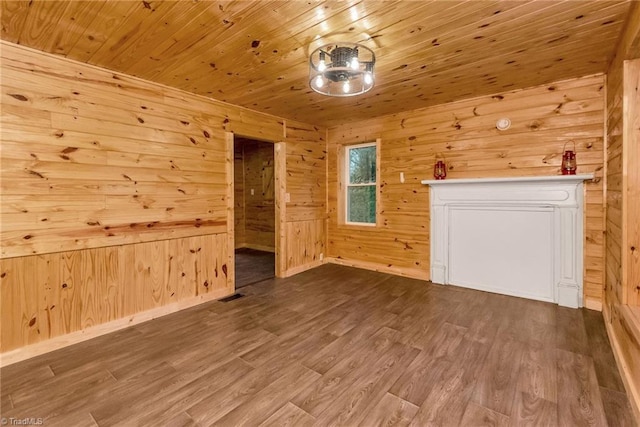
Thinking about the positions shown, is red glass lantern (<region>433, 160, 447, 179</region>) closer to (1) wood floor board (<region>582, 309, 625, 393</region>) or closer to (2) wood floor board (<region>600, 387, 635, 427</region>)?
(1) wood floor board (<region>582, 309, 625, 393</region>)

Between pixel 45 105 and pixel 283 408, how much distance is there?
9.44ft

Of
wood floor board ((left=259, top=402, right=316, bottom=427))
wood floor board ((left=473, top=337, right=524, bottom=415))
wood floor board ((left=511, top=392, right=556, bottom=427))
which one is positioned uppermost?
wood floor board ((left=473, top=337, right=524, bottom=415))

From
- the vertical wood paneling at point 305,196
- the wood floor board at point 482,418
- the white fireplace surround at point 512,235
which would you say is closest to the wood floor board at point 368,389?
the wood floor board at point 482,418

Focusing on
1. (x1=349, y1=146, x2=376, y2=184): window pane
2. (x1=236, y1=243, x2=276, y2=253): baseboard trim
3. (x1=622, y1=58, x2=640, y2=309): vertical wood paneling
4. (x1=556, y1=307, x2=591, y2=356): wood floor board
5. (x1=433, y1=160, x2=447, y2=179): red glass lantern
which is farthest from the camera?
(x1=236, y1=243, x2=276, y2=253): baseboard trim

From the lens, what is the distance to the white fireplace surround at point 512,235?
10.2 feet

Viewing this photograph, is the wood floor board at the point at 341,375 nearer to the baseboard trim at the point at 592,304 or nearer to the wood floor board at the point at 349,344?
the wood floor board at the point at 349,344

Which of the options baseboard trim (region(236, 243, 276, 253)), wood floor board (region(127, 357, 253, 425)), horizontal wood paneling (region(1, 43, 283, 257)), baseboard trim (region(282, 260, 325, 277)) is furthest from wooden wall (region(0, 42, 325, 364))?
baseboard trim (region(236, 243, 276, 253))

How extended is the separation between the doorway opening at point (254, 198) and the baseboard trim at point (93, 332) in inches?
115

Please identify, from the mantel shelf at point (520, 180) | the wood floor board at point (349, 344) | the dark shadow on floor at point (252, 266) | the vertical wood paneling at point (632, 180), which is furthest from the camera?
the dark shadow on floor at point (252, 266)

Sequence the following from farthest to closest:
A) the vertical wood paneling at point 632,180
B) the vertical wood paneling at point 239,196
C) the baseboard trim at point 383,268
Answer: the vertical wood paneling at point 239,196 → the baseboard trim at point 383,268 → the vertical wood paneling at point 632,180

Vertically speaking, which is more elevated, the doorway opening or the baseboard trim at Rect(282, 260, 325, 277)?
the doorway opening

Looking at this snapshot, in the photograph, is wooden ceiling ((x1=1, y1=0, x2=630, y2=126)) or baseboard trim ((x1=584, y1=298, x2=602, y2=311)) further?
baseboard trim ((x1=584, y1=298, x2=602, y2=311))

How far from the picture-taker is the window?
15.8ft

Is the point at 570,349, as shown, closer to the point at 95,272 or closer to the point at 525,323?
the point at 525,323
